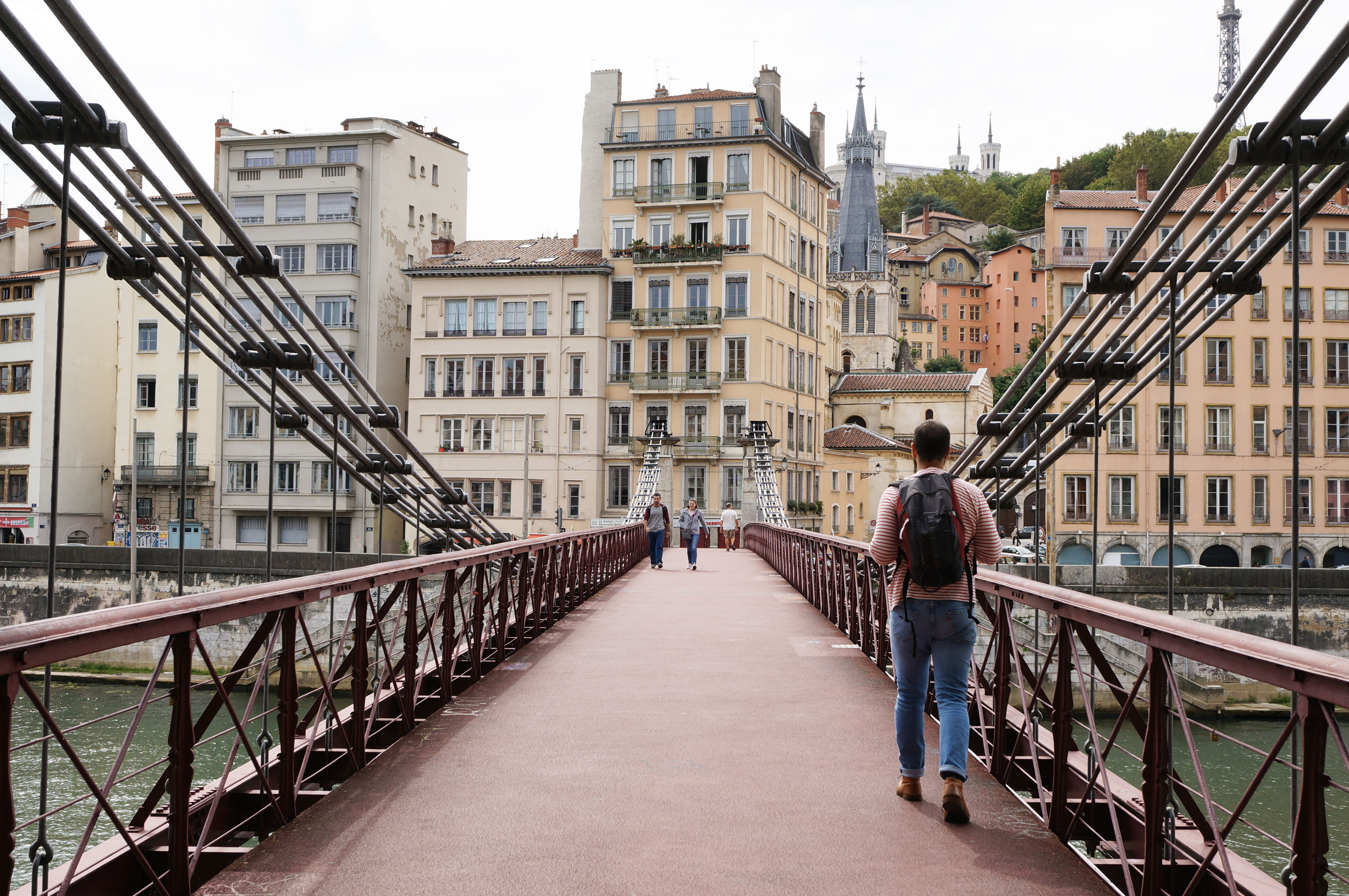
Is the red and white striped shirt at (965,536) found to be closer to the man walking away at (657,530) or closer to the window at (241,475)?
the man walking away at (657,530)

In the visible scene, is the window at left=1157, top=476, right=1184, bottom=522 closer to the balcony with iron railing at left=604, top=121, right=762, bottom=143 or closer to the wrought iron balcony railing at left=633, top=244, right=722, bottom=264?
the wrought iron balcony railing at left=633, top=244, right=722, bottom=264

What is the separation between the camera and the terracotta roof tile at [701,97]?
5309 centimetres

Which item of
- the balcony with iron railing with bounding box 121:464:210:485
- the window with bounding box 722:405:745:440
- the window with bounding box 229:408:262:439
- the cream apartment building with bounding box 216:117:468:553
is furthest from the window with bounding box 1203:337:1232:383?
the balcony with iron railing with bounding box 121:464:210:485

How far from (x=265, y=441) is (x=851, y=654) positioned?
4631 centimetres

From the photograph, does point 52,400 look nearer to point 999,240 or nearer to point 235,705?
point 235,705

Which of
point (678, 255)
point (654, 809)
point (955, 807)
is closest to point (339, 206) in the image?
point (678, 255)

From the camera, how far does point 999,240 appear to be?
12344 centimetres

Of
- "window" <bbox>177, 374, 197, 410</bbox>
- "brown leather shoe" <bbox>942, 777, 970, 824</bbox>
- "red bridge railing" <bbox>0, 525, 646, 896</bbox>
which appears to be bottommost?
"brown leather shoe" <bbox>942, 777, 970, 824</bbox>

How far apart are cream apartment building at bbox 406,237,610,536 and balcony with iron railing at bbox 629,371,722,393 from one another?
5.86ft

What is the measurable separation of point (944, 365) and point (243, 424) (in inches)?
2734

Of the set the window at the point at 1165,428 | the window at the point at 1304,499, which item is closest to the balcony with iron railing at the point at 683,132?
the window at the point at 1165,428

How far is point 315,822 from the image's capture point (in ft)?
17.3

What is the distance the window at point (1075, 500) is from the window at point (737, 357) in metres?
14.1

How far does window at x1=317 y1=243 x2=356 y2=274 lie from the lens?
54031 millimetres
